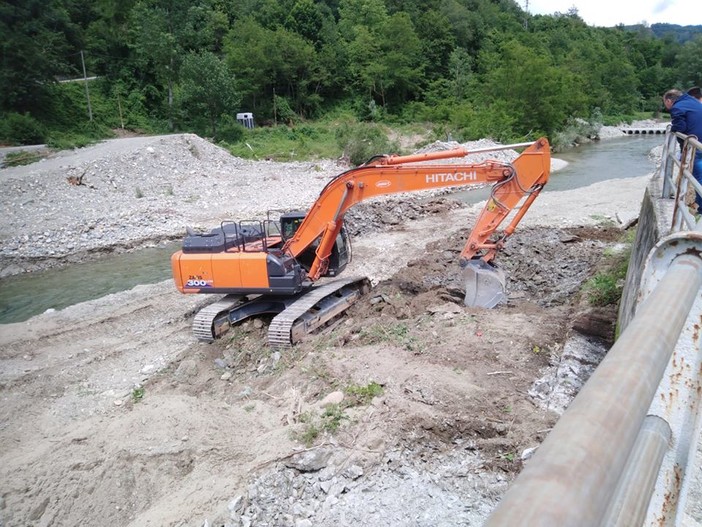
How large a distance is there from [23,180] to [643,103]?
246 ft

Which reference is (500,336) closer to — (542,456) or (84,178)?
(542,456)

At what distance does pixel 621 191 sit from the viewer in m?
18.8

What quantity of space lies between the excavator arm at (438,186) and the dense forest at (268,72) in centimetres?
2673

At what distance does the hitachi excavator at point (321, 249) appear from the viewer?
27.0 feet

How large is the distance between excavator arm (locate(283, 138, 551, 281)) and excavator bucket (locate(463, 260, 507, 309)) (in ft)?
0.43

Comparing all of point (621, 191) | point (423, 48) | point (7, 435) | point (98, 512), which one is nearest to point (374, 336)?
point (98, 512)

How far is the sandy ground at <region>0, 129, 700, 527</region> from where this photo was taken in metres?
4.83

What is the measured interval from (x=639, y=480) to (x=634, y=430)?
387 millimetres

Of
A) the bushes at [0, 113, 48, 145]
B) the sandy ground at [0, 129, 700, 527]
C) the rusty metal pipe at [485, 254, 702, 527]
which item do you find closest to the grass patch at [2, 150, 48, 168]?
the bushes at [0, 113, 48, 145]

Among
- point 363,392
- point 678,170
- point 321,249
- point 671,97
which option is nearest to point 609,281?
point 671,97

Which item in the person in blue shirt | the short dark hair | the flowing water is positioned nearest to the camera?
the person in blue shirt

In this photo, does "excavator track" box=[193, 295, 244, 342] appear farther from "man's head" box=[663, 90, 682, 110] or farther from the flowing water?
"man's head" box=[663, 90, 682, 110]

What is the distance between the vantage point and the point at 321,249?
29.0ft

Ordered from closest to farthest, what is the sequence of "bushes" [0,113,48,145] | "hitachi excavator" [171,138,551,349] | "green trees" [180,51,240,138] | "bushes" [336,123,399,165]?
1. "hitachi excavator" [171,138,551,349]
2. "bushes" [0,113,48,145]
3. "bushes" [336,123,399,165]
4. "green trees" [180,51,240,138]
